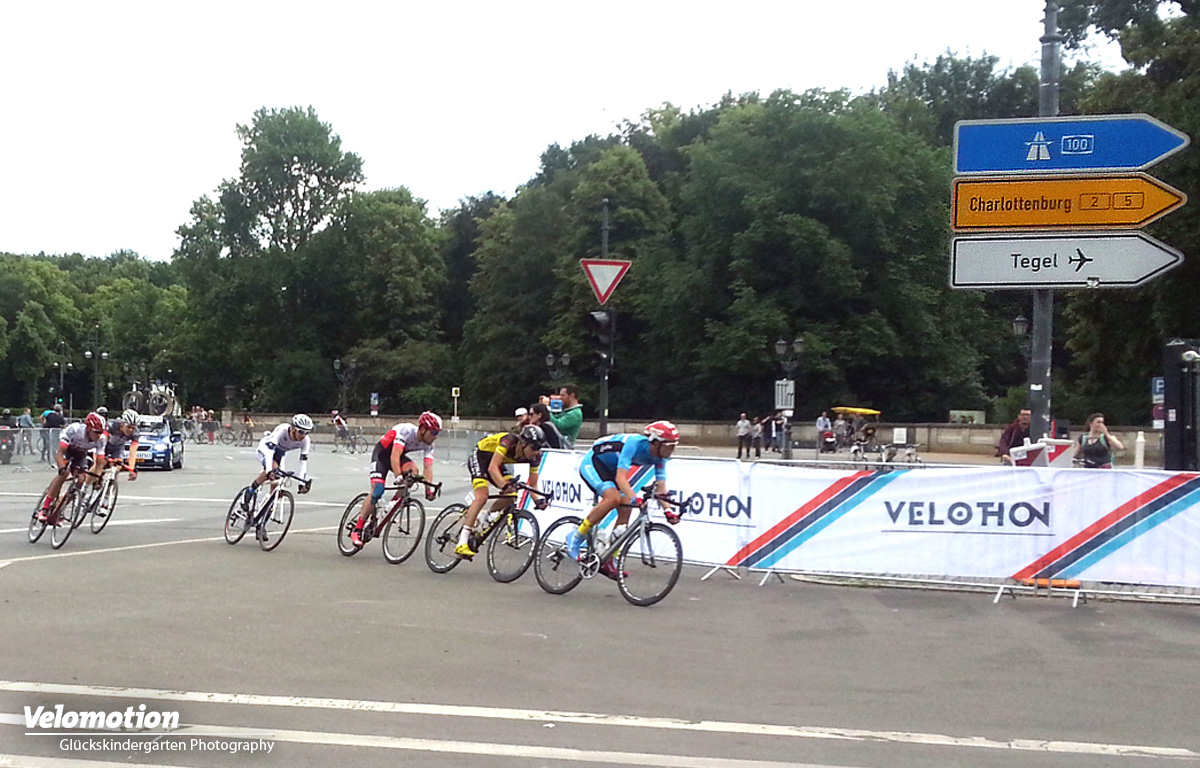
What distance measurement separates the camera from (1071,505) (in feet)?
41.3

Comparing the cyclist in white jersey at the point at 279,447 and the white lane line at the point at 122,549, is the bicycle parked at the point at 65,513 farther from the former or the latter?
the cyclist in white jersey at the point at 279,447

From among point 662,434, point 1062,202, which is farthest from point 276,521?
point 1062,202

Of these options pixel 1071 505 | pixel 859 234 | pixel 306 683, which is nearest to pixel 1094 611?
pixel 1071 505

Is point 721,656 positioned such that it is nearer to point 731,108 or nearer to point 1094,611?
point 1094,611

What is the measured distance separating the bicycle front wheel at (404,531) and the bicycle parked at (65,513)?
159 inches

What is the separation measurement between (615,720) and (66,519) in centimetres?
1035

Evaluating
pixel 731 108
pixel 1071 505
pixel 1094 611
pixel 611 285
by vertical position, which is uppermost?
pixel 731 108

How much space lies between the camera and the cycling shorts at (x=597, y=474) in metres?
11.8

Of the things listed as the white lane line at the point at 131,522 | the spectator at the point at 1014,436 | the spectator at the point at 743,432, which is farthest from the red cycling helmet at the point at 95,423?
the spectator at the point at 743,432

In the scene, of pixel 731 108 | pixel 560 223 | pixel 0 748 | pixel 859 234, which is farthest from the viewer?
pixel 560 223

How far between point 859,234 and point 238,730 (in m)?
60.8

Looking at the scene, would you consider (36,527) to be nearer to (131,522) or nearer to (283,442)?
(131,522)

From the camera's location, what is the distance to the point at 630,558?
11.6 m

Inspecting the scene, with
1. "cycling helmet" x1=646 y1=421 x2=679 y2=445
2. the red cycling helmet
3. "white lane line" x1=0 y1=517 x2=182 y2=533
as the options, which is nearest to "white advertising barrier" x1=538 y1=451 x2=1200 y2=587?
"cycling helmet" x1=646 y1=421 x2=679 y2=445
